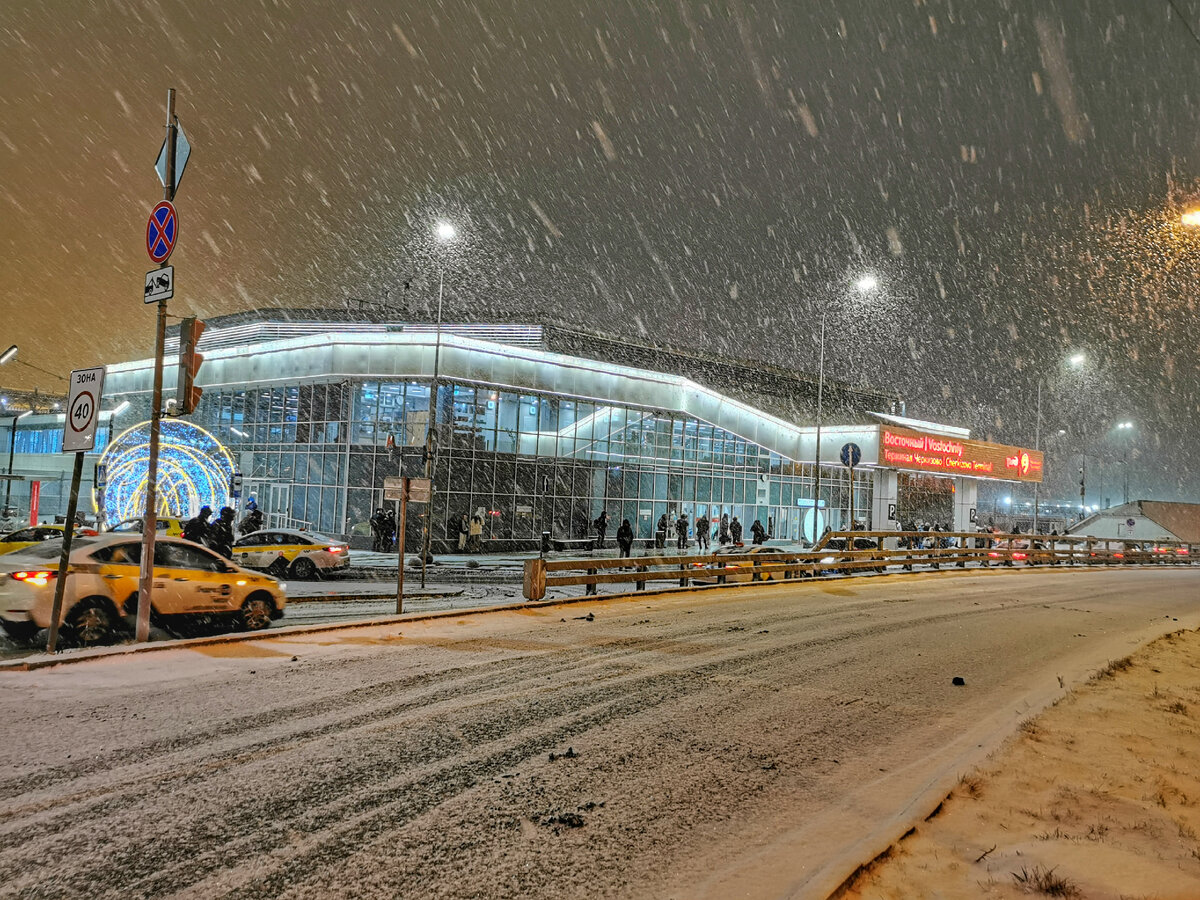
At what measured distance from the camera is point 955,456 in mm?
41812

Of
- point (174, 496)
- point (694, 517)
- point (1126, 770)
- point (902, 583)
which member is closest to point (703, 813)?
point (1126, 770)

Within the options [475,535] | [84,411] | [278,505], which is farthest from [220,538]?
[278,505]

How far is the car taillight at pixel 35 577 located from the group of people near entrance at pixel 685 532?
21004 millimetres

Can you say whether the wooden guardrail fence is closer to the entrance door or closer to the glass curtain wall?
the glass curtain wall

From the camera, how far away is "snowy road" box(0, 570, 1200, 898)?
13.5ft

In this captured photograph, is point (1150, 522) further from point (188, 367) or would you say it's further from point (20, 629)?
point (20, 629)

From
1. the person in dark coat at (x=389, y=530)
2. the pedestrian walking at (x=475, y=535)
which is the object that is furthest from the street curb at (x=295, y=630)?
the pedestrian walking at (x=475, y=535)

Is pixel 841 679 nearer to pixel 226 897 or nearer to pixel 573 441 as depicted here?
pixel 226 897

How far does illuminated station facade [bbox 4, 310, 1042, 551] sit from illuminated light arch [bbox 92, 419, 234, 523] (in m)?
0.07

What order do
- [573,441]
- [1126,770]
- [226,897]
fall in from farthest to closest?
1. [573,441]
2. [1126,770]
3. [226,897]

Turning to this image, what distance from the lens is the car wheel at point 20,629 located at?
10.0 metres

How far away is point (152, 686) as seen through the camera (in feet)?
26.2

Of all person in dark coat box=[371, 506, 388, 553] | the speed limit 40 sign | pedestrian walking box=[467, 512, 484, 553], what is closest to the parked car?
the speed limit 40 sign

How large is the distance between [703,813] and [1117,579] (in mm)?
27949
